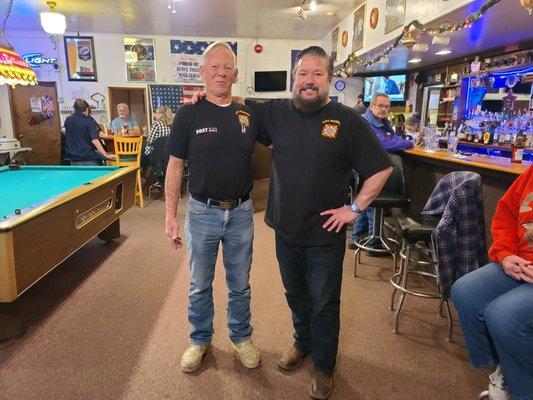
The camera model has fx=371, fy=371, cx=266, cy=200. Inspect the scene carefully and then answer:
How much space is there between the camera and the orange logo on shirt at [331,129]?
1.60 m

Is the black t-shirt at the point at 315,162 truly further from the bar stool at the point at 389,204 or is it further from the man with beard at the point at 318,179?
the bar stool at the point at 389,204

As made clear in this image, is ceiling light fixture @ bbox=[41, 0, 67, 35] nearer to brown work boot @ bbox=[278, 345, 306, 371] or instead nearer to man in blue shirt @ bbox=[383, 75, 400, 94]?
brown work boot @ bbox=[278, 345, 306, 371]

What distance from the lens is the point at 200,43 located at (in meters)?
8.23

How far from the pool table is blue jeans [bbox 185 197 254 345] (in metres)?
0.91

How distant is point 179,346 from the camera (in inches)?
85.6

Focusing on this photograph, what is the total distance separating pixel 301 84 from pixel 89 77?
784cm

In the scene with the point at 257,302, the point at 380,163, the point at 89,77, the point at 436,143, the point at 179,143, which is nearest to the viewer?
the point at 380,163

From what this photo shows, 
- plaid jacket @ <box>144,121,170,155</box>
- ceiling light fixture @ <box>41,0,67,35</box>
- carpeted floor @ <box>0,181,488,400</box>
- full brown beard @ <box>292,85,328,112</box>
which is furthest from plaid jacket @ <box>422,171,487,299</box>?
→ ceiling light fixture @ <box>41,0,67,35</box>

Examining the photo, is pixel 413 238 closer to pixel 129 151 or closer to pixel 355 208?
pixel 355 208

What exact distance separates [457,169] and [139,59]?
A: 7.29 m

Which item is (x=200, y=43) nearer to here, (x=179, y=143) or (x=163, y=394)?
(x=179, y=143)

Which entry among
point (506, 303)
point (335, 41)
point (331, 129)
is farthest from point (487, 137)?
point (331, 129)

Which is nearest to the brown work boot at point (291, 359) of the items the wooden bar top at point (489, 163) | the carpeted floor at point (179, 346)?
the carpeted floor at point (179, 346)

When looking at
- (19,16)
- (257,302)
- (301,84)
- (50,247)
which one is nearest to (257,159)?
(257,302)
